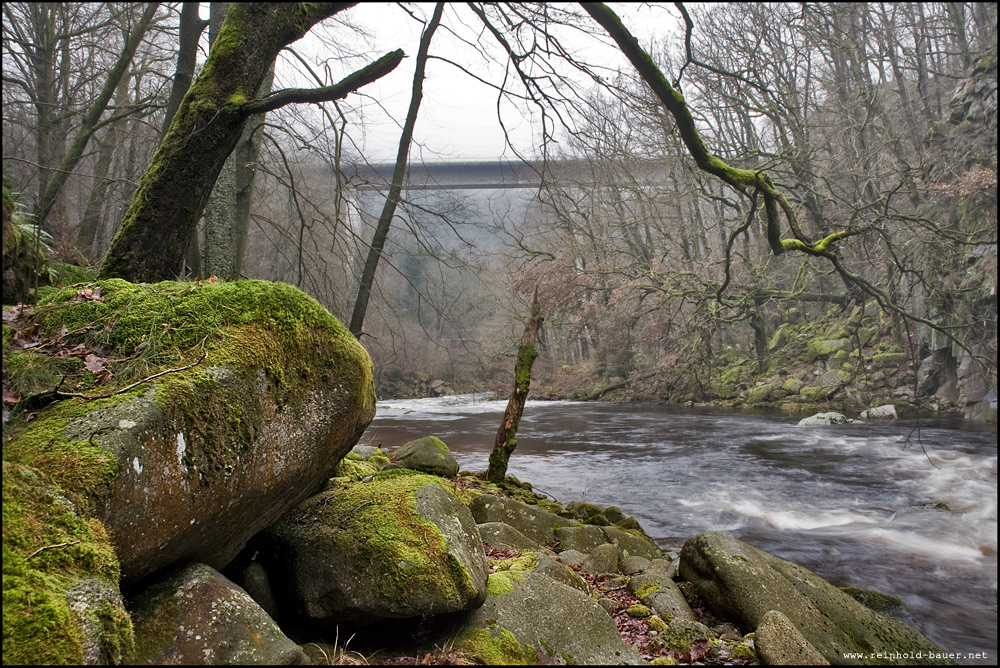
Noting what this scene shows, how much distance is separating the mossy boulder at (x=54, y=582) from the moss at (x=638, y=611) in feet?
10.4

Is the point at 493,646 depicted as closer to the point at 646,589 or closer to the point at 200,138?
the point at 646,589

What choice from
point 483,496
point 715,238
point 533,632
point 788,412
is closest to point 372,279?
point 483,496

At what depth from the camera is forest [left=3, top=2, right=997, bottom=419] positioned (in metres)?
4.62

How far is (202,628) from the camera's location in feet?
7.07

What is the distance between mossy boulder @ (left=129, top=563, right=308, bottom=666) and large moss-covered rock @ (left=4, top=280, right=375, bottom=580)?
0.13 metres

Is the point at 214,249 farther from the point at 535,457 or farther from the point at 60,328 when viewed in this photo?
the point at 535,457

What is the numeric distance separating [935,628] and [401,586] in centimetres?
459

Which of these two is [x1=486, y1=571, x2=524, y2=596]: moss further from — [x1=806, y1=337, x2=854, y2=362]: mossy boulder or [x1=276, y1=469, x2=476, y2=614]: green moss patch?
[x1=806, y1=337, x2=854, y2=362]: mossy boulder

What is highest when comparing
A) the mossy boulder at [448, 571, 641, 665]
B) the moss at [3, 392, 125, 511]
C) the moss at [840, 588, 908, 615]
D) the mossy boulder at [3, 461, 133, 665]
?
the moss at [3, 392, 125, 511]

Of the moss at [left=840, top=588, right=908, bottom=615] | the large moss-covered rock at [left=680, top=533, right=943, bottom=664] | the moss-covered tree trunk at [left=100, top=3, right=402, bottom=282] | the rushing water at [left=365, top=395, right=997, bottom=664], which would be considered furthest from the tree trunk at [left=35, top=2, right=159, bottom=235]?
the moss at [left=840, top=588, right=908, bottom=615]

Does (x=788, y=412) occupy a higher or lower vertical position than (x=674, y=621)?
lower

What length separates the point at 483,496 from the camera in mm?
5762

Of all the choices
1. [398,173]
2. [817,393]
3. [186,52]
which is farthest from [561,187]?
[817,393]

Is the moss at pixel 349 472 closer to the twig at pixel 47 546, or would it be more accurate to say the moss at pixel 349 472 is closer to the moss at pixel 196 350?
the moss at pixel 196 350
